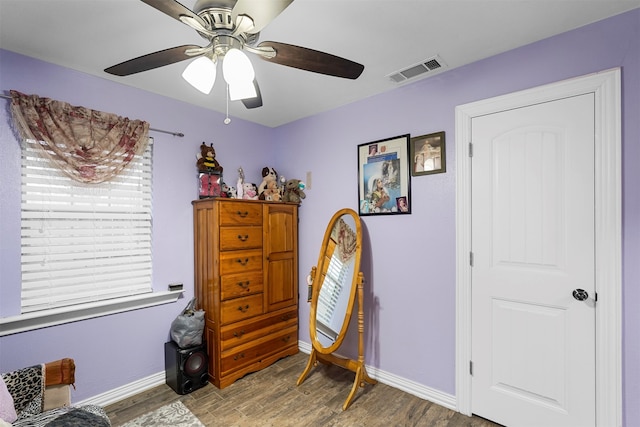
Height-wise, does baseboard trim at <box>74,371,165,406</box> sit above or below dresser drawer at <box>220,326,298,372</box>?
below

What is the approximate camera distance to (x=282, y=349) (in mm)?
3109

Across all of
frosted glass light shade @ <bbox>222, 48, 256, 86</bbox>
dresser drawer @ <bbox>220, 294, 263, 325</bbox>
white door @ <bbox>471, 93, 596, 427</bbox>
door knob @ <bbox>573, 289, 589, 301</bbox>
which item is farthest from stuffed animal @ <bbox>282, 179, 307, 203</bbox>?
door knob @ <bbox>573, 289, 589, 301</bbox>

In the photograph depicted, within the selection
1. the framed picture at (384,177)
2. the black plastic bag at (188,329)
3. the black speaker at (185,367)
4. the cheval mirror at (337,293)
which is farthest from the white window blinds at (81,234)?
the framed picture at (384,177)

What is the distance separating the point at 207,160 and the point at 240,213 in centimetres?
62

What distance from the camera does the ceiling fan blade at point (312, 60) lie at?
1348 mm

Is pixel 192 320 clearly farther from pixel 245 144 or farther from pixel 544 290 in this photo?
pixel 544 290

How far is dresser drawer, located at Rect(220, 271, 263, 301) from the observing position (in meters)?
2.62

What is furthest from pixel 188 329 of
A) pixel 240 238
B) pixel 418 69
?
pixel 418 69

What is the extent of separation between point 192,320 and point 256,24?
231 cm

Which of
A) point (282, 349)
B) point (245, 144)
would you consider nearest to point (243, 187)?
point (245, 144)

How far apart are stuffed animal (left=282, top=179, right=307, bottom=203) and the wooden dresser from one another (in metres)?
0.10

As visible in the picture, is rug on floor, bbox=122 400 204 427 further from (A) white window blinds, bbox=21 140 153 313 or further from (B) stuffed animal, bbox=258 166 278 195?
(B) stuffed animal, bbox=258 166 278 195

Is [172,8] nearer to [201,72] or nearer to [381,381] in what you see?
[201,72]

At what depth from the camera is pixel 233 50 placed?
1.25 m
